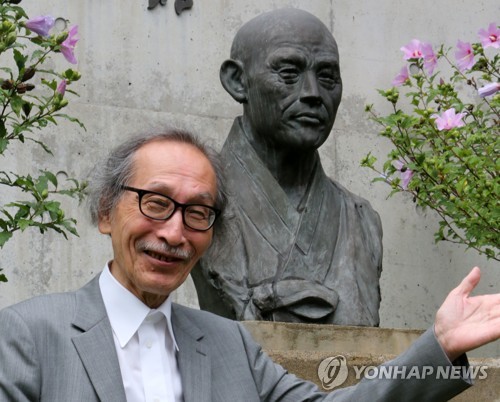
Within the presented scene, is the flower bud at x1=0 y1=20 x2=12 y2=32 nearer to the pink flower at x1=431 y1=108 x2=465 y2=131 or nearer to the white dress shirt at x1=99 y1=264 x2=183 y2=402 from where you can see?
the white dress shirt at x1=99 y1=264 x2=183 y2=402

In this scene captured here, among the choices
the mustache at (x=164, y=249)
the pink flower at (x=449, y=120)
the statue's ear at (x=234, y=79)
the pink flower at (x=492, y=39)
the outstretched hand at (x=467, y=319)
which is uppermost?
the pink flower at (x=492, y=39)

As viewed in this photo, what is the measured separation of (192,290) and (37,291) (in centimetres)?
89

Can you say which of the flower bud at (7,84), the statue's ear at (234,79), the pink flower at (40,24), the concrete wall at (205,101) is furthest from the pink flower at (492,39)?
the flower bud at (7,84)

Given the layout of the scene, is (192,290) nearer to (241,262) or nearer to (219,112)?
(219,112)

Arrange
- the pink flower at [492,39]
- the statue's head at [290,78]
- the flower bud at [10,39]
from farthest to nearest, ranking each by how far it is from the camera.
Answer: the pink flower at [492,39], the statue's head at [290,78], the flower bud at [10,39]

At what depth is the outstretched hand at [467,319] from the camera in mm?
2236

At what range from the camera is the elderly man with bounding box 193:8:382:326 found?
512 cm

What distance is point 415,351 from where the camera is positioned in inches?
93.5

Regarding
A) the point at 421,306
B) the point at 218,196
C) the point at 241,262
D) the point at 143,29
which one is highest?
the point at 143,29

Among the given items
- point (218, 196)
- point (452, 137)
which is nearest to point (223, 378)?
point (218, 196)

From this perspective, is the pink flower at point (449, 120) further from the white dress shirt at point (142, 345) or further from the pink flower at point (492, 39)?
the white dress shirt at point (142, 345)

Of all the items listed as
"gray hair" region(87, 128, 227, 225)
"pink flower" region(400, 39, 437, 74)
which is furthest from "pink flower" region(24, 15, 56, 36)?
"pink flower" region(400, 39, 437, 74)

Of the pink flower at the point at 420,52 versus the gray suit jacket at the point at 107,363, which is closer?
the gray suit jacket at the point at 107,363

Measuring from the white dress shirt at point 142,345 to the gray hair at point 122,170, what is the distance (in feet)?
0.55
